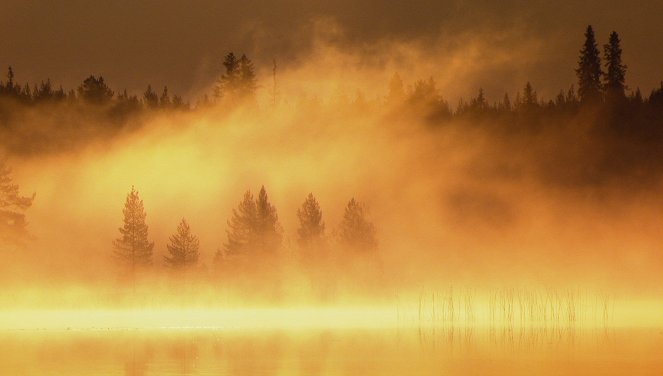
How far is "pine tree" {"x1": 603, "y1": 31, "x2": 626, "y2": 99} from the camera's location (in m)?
158

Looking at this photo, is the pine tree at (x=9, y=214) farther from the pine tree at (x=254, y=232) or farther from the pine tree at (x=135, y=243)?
the pine tree at (x=254, y=232)

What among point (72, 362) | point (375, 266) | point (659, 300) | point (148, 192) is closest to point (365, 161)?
point (148, 192)

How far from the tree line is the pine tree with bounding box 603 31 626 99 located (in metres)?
62.2

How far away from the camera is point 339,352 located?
45188 mm

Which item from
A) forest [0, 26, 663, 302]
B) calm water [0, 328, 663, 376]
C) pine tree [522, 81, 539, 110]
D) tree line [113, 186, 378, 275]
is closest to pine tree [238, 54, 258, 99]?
forest [0, 26, 663, 302]

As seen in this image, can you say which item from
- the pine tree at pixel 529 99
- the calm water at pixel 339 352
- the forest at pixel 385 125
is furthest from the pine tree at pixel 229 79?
the calm water at pixel 339 352

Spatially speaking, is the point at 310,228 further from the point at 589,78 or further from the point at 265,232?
the point at 589,78

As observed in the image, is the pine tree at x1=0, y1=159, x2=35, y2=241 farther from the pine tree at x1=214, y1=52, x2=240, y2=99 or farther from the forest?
the pine tree at x1=214, y1=52, x2=240, y2=99

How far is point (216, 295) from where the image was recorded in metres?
104

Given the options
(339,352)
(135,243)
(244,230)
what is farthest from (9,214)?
(339,352)

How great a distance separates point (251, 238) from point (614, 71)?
80086mm

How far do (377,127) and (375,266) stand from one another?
89270 millimetres

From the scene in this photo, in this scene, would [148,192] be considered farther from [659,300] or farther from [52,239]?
[659,300]

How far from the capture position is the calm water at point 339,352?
3809 centimetres
